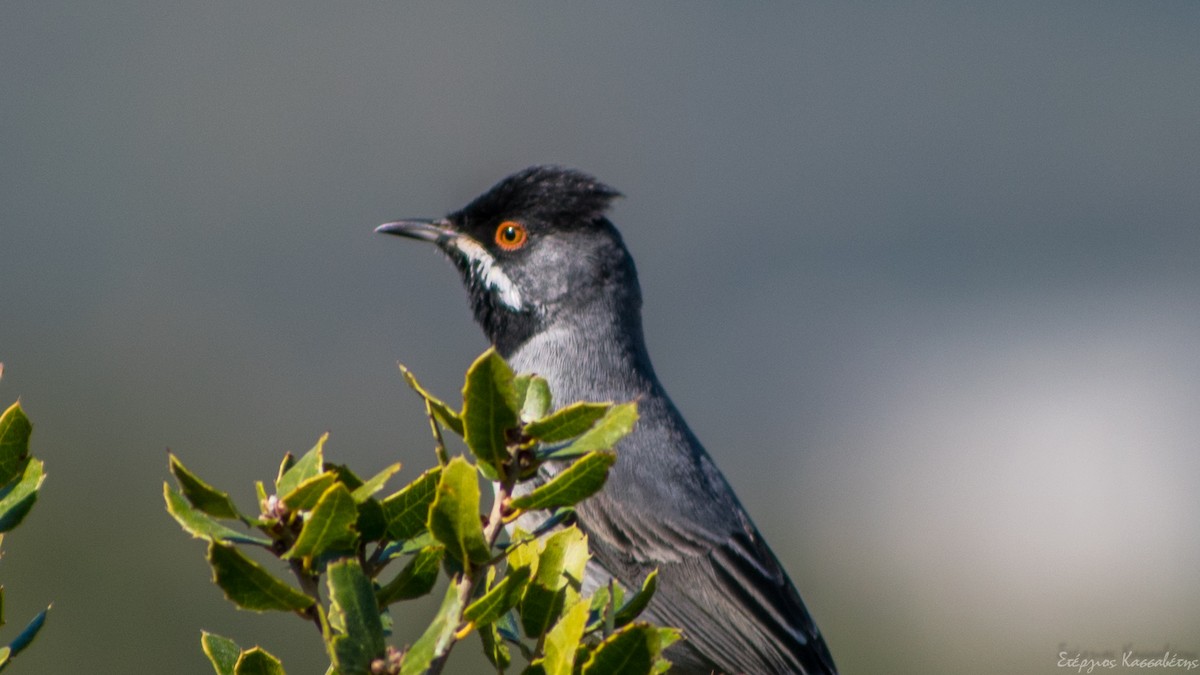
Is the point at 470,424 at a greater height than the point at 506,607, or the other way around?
the point at 470,424

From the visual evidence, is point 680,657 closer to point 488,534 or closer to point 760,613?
point 760,613

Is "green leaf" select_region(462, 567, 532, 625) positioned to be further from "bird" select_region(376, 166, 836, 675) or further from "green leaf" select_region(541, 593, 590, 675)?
"bird" select_region(376, 166, 836, 675)

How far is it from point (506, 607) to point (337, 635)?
213 millimetres

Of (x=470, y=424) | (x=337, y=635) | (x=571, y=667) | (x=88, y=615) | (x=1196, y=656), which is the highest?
(x=470, y=424)

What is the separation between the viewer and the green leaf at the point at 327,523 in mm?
1240

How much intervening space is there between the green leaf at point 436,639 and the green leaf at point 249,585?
0.51ft

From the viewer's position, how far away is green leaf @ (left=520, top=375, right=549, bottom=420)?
1396 mm

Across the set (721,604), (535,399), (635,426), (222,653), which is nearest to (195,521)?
(222,653)

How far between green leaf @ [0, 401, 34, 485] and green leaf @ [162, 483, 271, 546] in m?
0.23

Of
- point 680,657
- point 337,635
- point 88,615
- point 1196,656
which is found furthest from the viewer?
point 1196,656

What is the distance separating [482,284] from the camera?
181 inches

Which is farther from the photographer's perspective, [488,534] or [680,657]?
[680,657]

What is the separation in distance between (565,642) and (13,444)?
674 mm

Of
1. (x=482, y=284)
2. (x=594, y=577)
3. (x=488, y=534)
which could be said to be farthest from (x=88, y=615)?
(x=488, y=534)
